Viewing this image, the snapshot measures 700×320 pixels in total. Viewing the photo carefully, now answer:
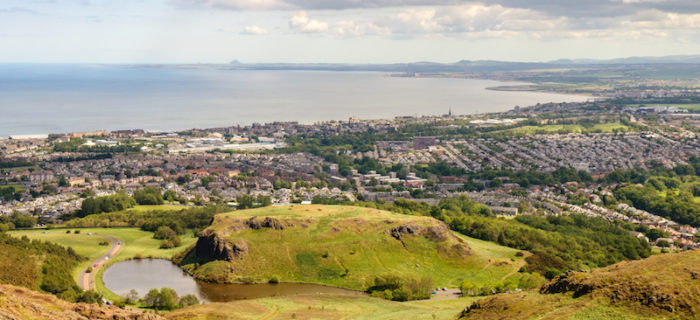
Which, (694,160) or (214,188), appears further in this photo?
(694,160)

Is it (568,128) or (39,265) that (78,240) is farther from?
(568,128)

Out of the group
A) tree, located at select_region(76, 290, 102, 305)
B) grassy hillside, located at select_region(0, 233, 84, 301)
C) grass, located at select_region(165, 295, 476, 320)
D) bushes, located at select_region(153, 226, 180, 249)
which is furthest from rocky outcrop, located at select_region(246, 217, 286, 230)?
tree, located at select_region(76, 290, 102, 305)

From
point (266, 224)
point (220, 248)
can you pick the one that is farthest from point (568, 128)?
point (220, 248)

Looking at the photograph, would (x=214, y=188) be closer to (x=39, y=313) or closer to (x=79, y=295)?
(x=79, y=295)

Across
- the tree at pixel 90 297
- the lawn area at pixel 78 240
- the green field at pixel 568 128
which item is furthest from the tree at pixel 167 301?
the green field at pixel 568 128

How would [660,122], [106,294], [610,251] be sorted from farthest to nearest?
[660,122]
[610,251]
[106,294]

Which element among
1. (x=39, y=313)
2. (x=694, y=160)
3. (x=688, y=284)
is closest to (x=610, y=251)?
(x=688, y=284)

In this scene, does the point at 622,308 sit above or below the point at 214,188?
above
